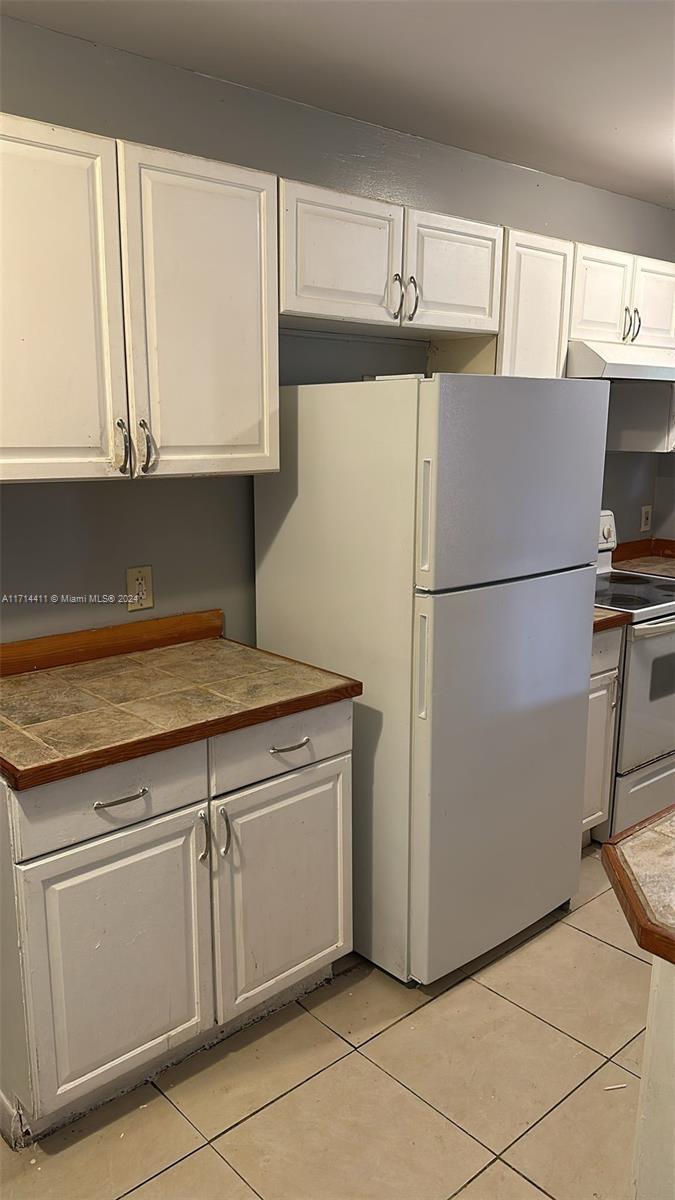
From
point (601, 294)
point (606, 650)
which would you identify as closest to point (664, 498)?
point (601, 294)

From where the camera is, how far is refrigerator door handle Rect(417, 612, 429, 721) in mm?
2146

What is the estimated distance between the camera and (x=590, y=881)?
116 inches

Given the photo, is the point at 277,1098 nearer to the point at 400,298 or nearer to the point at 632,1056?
the point at 632,1056

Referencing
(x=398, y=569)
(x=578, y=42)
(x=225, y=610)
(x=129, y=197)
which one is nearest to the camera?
(x=129, y=197)

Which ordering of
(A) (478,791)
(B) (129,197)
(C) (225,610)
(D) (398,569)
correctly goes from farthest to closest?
(C) (225,610), (A) (478,791), (D) (398,569), (B) (129,197)

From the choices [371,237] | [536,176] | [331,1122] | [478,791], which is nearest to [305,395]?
[371,237]

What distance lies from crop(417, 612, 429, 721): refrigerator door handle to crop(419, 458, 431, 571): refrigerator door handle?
139 millimetres

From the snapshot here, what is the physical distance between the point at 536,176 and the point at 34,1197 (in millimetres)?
3342

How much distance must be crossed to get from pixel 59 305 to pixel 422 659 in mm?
1168

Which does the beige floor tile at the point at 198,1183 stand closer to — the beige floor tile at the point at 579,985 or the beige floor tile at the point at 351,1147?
the beige floor tile at the point at 351,1147

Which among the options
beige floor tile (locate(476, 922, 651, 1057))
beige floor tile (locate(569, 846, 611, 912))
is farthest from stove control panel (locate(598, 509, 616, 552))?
beige floor tile (locate(476, 922, 651, 1057))

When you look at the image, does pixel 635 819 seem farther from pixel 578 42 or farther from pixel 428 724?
pixel 578 42

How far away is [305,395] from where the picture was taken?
2357mm

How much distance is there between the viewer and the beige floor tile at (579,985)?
223 cm
